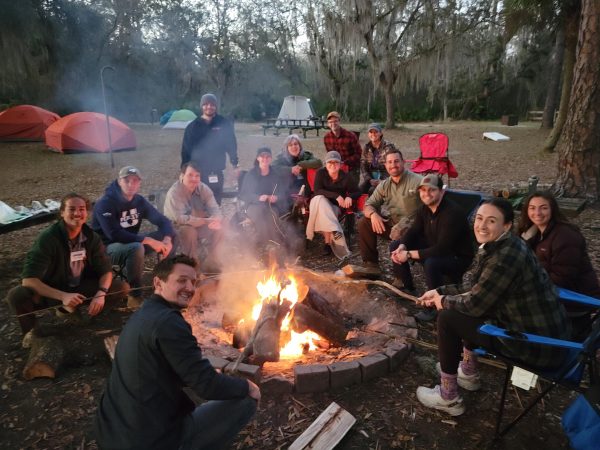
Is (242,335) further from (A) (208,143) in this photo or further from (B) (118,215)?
(A) (208,143)

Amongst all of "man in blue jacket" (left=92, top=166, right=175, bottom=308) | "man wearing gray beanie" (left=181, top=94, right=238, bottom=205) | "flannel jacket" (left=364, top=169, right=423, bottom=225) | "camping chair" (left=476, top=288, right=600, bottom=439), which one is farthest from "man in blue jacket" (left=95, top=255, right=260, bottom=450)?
"man wearing gray beanie" (left=181, top=94, right=238, bottom=205)

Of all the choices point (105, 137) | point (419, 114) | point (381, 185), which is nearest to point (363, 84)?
point (419, 114)

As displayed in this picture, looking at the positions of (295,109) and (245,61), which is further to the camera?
(245,61)

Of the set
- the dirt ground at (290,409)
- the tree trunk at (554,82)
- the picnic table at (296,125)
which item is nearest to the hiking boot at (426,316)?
the dirt ground at (290,409)

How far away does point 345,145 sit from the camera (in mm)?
6117

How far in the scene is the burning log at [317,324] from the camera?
306 centimetres

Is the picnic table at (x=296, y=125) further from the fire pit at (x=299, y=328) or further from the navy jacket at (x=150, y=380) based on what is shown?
the navy jacket at (x=150, y=380)

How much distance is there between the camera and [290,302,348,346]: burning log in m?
3.06

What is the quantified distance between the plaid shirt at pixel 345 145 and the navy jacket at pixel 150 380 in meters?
4.85

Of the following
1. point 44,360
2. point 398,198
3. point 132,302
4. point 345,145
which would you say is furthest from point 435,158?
point 44,360

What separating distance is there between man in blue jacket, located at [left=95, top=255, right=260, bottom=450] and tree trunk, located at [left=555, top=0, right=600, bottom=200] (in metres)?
6.21

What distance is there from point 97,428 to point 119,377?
249 mm

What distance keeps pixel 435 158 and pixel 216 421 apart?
5.52m

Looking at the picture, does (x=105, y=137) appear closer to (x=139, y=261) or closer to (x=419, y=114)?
(x=139, y=261)
